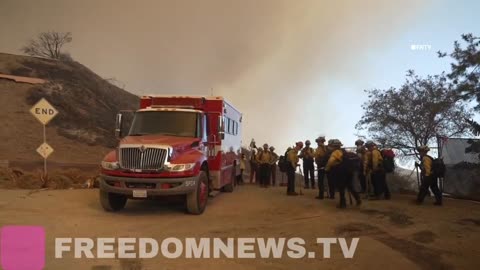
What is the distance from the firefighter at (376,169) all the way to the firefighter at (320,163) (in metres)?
1.37

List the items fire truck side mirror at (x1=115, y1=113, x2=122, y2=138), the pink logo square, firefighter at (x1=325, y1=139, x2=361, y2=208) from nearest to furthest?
the pink logo square
firefighter at (x1=325, y1=139, x2=361, y2=208)
fire truck side mirror at (x1=115, y1=113, x2=122, y2=138)

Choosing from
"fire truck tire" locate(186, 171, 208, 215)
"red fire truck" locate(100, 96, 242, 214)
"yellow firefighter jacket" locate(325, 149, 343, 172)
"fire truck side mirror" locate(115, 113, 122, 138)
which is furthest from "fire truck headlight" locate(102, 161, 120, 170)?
"yellow firefighter jacket" locate(325, 149, 343, 172)

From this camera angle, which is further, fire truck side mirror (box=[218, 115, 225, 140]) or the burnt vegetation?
the burnt vegetation

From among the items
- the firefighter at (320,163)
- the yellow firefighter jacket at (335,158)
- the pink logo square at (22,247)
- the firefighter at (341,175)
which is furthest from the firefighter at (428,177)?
the pink logo square at (22,247)

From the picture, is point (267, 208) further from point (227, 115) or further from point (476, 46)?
point (476, 46)

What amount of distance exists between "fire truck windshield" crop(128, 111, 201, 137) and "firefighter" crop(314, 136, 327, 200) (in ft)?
15.1

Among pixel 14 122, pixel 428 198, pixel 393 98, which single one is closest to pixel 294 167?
pixel 428 198

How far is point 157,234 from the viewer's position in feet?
29.9

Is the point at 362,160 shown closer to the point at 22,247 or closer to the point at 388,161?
the point at 388,161

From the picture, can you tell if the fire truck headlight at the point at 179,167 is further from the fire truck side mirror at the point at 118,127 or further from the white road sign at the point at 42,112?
the white road sign at the point at 42,112

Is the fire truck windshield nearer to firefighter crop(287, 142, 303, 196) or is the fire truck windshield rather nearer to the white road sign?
firefighter crop(287, 142, 303, 196)

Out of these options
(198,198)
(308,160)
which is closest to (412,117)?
(308,160)

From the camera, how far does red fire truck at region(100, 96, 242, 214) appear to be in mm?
10961

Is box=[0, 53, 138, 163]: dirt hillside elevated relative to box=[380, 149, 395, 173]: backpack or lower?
elevated
